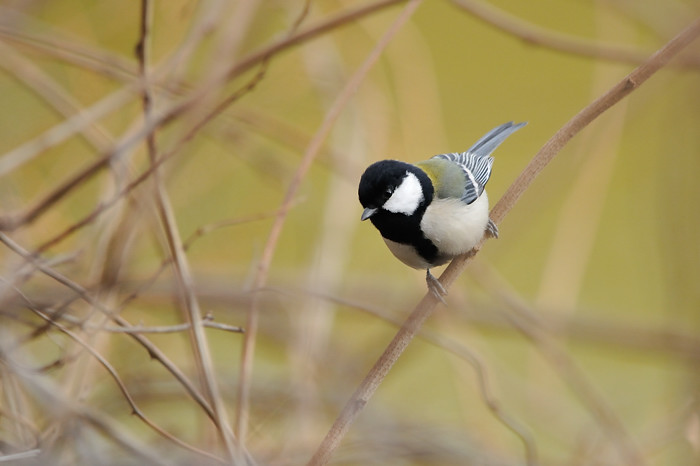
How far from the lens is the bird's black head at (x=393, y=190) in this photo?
1368 mm

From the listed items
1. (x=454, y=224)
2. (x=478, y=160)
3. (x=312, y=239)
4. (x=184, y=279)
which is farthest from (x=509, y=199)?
(x=312, y=239)

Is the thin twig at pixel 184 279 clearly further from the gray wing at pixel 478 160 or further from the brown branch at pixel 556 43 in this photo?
the gray wing at pixel 478 160

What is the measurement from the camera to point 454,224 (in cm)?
142

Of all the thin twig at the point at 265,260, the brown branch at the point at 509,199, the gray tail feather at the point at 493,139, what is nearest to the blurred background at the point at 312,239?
the thin twig at the point at 265,260

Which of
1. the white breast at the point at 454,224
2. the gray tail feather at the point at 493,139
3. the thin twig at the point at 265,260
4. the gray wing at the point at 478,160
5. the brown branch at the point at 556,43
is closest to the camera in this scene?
the thin twig at the point at 265,260

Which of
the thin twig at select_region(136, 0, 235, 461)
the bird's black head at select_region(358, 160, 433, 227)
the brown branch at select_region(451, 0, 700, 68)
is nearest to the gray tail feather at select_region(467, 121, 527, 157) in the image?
the bird's black head at select_region(358, 160, 433, 227)

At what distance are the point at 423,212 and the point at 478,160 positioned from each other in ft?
1.03

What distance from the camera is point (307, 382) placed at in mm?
1374

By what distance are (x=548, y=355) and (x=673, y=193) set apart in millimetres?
470

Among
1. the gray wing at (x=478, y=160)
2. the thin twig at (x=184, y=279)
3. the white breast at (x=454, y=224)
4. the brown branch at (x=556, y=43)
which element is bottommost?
the thin twig at (x=184, y=279)

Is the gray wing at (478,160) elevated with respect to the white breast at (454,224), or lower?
elevated

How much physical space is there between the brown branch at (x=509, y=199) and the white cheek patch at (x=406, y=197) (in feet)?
0.83

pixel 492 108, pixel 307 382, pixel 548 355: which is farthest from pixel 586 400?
pixel 492 108

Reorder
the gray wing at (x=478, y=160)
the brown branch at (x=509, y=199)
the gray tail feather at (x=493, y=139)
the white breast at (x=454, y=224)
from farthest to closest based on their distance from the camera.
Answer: the gray tail feather at (x=493, y=139) < the gray wing at (x=478, y=160) < the white breast at (x=454, y=224) < the brown branch at (x=509, y=199)
